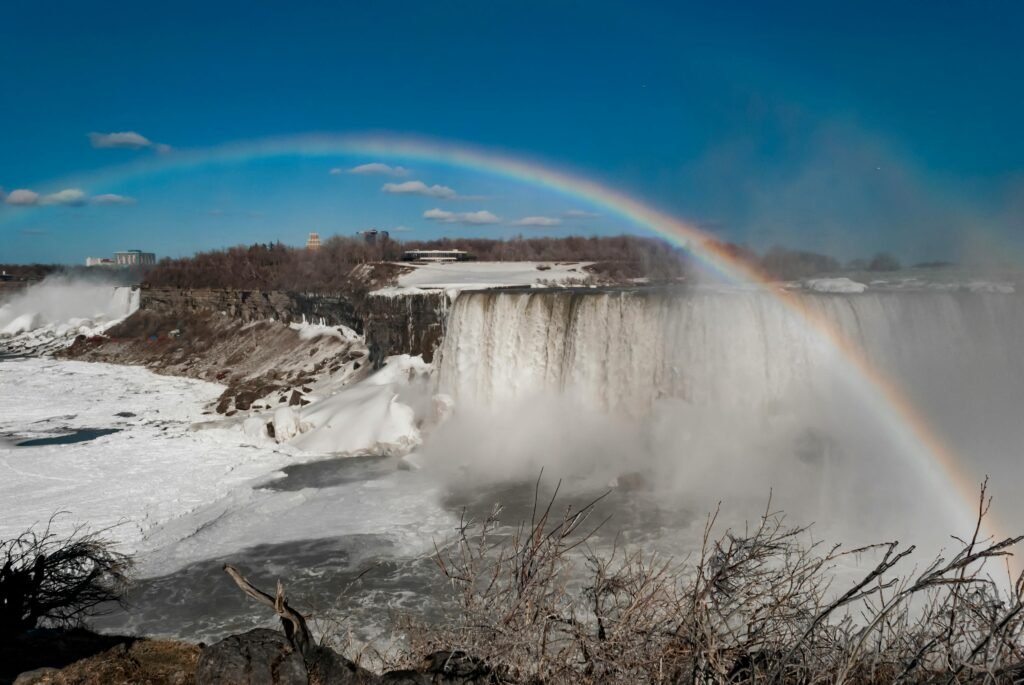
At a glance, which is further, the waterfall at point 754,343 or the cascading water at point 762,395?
the waterfall at point 754,343

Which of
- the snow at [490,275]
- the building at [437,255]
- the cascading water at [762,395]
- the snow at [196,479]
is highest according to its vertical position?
the building at [437,255]

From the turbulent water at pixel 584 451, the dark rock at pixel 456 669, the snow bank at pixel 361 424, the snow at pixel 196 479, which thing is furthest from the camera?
the snow bank at pixel 361 424

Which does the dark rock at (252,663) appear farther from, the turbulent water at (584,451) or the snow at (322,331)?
the snow at (322,331)

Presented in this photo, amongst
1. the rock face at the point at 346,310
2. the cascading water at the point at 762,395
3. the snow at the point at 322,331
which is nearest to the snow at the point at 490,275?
the snow at the point at 322,331

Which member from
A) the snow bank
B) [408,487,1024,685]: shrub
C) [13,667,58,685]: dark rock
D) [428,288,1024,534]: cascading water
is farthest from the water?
[408,487,1024,685]: shrub

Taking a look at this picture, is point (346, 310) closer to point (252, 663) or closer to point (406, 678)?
point (406, 678)

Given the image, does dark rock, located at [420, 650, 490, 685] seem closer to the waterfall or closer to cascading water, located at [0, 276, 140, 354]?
the waterfall

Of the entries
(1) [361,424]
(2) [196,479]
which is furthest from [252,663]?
(1) [361,424]
